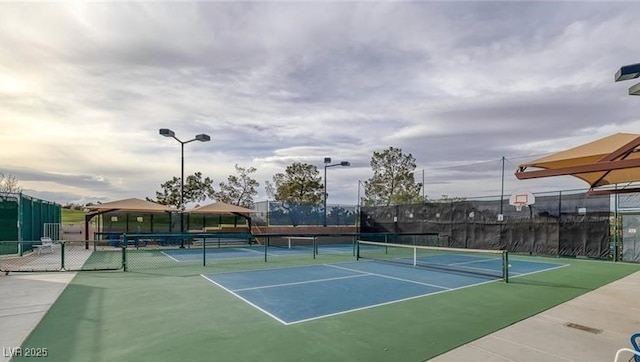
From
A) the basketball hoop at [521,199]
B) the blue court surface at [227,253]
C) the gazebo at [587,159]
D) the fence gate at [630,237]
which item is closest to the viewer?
the gazebo at [587,159]

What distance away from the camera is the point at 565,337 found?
5.20m

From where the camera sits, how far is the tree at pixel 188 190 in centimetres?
3453

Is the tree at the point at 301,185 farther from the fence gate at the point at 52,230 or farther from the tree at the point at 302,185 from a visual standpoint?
the fence gate at the point at 52,230

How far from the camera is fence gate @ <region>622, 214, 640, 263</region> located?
14484 mm

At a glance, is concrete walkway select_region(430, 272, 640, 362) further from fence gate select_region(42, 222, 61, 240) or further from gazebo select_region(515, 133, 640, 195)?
fence gate select_region(42, 222, 61, 240)

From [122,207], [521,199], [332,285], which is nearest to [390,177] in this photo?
[521,199]

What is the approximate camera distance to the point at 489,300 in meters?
7.52

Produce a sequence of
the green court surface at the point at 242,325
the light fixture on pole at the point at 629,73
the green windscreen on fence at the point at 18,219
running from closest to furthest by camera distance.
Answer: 1. the light fixture on pole at the point at 629,73
2. the green court surface at the point at 242,325
3. the green windscreen on fence at the point at 18,219

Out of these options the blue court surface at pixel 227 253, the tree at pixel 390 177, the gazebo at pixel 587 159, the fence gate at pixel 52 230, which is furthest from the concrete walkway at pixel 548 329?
the tree at pixel 390 177

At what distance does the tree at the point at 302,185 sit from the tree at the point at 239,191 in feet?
12.3

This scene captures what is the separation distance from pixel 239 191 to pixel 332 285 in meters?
28.5

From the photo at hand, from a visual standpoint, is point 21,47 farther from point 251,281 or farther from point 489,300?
point 489,300

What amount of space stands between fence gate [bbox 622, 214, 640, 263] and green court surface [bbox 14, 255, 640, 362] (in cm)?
790

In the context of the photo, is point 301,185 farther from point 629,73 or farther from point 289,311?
point 629,73
